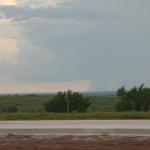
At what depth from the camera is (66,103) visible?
3497 centimetres

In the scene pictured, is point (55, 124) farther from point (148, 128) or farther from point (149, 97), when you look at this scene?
point (149, 97)

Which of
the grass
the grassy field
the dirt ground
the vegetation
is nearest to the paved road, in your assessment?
the dirt ground

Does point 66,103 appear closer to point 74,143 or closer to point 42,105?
point 42,105

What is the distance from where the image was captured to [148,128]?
1656 centimetres

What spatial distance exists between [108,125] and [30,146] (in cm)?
438

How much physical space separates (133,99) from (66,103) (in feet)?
14.1

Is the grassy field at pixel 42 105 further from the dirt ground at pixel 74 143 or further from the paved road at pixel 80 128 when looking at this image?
the dirt ground at pixel 74 143

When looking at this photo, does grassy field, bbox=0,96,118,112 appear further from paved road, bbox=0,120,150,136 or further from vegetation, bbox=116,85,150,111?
paved road, bbox=0,120,150,136

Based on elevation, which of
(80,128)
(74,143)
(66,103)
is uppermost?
(66,103)

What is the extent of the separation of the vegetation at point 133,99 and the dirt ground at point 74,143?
1814cm

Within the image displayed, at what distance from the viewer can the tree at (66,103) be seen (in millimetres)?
34938

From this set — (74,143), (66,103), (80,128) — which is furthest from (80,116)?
(66,103)

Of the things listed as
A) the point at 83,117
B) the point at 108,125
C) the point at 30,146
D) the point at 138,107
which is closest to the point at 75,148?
the point at 30,146

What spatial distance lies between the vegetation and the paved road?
15007 millimetres
